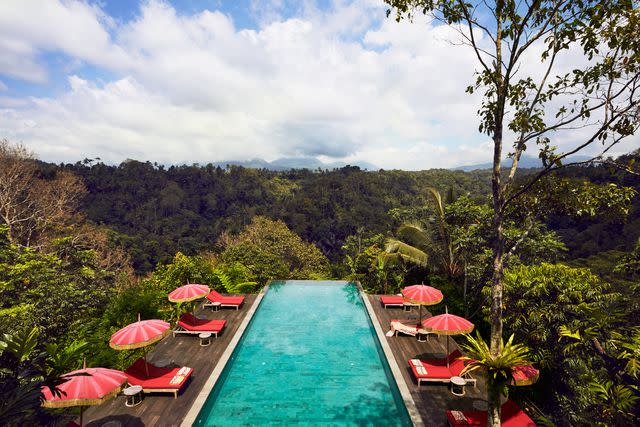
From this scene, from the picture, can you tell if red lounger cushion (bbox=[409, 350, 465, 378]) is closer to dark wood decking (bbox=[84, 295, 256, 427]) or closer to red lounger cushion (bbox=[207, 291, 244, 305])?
dark wood decking (bbox=[84, 295, 256, 427])

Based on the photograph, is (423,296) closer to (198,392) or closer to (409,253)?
(409,253)

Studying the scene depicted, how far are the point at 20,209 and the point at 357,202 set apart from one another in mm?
62293

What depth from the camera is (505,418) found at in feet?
22.1

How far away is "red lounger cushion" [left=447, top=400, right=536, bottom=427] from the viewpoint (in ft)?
21.6

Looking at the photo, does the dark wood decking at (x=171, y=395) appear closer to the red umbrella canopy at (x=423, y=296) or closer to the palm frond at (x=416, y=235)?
the red umbrella canopy at (x=423, y=296)

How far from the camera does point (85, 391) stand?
18.8 ft

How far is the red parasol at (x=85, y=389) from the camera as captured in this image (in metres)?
5.62

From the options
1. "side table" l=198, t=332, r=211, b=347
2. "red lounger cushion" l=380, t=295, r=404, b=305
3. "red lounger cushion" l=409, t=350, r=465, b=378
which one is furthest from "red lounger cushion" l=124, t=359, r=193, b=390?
"red lounger cushion" l=380, t=295, r=404, b=305

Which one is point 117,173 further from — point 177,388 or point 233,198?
point 177,388

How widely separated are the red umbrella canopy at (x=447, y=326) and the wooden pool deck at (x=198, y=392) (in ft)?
5.04

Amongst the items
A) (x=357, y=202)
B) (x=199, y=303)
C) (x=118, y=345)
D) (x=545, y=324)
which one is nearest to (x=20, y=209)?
(x=199, y=303)

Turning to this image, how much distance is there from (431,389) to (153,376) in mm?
7056

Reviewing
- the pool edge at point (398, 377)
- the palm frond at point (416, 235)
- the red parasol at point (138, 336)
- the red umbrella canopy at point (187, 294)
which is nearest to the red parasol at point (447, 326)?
the pool edge at point (398, 377)

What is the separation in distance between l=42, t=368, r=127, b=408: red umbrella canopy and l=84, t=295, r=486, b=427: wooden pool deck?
155 cm
